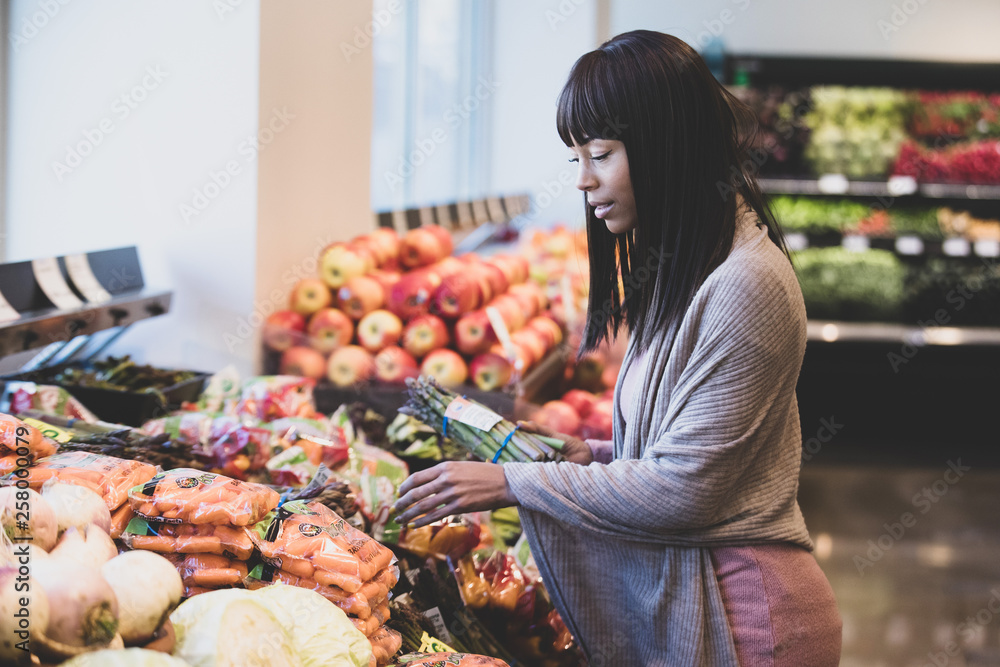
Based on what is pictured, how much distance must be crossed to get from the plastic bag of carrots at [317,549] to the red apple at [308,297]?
1.56m

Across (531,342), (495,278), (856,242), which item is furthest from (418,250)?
(856,242)

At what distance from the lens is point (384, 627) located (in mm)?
1377

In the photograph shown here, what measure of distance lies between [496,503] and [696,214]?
58 centimetres

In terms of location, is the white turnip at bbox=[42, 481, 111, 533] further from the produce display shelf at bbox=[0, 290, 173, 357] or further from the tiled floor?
the tiled floor

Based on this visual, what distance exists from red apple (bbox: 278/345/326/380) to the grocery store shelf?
450 cm

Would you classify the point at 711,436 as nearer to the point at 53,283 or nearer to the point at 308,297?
Answer: the point at 53,283

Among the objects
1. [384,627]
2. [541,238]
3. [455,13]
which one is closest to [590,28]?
[455,13]

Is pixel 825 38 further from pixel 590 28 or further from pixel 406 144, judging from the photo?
pixel 406 144

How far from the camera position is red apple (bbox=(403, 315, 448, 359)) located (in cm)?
294

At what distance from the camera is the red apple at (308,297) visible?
2.88m

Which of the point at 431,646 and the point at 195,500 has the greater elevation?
the point at 195,500

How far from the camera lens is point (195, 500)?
1.28m

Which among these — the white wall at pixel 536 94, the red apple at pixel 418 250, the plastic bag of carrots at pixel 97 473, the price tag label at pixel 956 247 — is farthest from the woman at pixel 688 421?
the white wall at pixel 536 94

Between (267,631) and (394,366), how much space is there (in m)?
1.76
